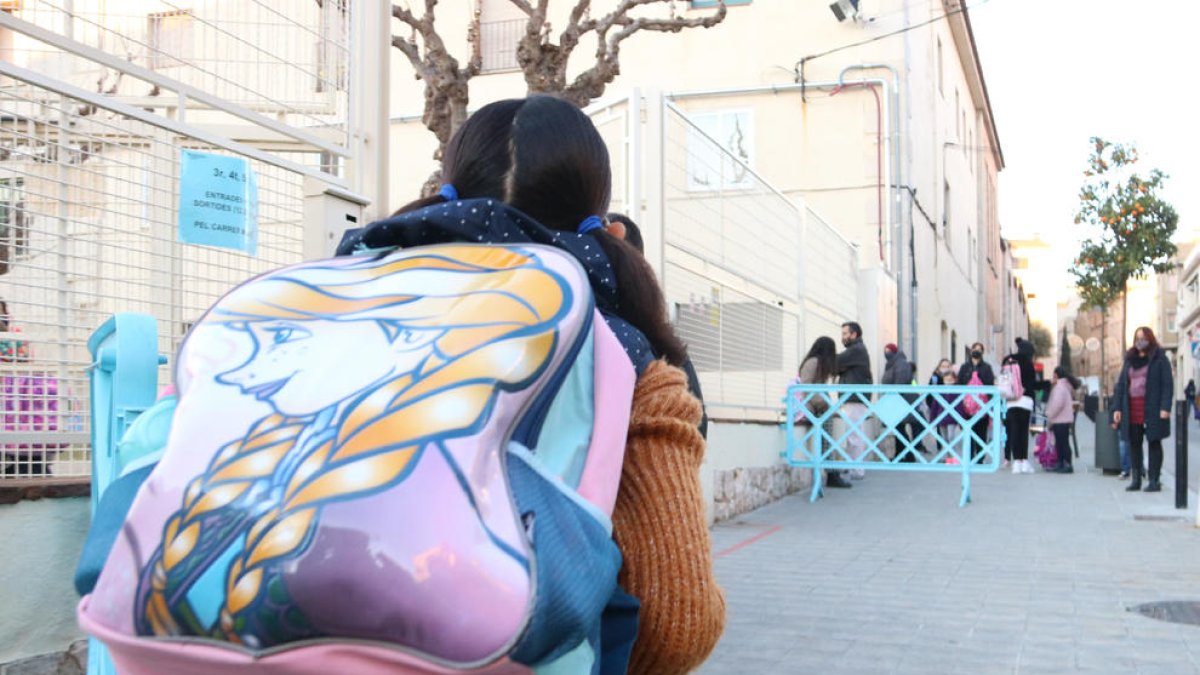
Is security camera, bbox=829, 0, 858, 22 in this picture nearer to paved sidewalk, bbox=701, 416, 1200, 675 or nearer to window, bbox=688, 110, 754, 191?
window, bbox=688, 110, 754, 191

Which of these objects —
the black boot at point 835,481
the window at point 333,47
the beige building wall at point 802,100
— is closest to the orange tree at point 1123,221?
the beige building wall at point 802,100

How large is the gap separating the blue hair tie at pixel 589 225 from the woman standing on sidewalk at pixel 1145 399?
1136cm

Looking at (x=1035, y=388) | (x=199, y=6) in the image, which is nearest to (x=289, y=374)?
(x=199, y=6)

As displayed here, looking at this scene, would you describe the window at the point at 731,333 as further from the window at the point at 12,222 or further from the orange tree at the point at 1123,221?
the orange tree at the point at 1123,221

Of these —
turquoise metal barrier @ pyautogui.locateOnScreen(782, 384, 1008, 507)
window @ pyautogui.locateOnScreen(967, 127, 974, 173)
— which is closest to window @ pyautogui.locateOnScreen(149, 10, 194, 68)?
turquoise metal barrier @ pyautogui.locateOnScreen(782, 384, 1008, 507)

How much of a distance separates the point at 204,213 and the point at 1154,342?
1110 cm

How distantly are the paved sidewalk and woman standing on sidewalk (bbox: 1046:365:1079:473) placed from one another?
354cm

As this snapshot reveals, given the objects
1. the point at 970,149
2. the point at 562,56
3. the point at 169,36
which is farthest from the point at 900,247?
the point at 169,36

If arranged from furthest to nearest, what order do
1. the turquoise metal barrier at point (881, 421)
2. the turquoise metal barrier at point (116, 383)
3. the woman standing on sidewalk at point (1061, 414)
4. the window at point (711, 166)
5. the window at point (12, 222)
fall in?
the woman standing on sidewalk at point (1061, 414), the turquoise metal barrier at point (881, 421), the window at point (711, 166), the window at point (12, 222), the turquoise metal barrier at point (116, 383)

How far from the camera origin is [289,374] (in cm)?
129

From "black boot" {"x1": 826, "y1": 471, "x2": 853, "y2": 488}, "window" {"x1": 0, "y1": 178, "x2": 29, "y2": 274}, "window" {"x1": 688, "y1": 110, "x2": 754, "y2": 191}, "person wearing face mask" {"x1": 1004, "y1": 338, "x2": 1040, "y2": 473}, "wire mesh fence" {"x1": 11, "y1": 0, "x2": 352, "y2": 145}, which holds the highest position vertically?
"window" {"x1": 688, "y1": 110, "x2": 754, "y2": 191}

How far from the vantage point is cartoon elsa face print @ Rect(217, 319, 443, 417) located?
1.27 m

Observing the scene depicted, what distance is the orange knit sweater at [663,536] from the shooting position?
4.83 ft

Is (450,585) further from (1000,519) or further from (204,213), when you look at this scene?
(1000,519)
